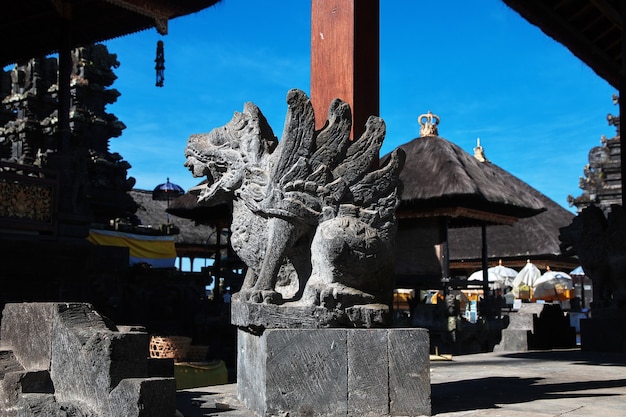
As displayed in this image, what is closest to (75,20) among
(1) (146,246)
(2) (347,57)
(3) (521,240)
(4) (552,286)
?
(1) (146,246)

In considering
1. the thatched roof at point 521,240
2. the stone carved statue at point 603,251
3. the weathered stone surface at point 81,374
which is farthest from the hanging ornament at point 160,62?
the thatched roof at point 521,240

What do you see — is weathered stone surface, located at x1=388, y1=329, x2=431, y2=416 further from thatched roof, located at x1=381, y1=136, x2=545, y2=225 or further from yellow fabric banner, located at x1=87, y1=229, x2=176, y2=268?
yellow fabric banner, located at x1=87, y1=229, x2=176, y2=268

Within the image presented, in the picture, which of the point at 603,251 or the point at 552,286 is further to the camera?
the point at 552,286

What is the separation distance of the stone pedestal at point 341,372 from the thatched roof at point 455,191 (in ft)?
35.4

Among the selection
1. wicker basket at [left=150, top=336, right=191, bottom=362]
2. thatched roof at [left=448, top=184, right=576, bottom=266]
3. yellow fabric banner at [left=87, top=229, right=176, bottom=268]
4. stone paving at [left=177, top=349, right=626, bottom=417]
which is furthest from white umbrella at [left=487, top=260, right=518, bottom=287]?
wicker basket at [left=150, top=336, right=191, bottom=362]

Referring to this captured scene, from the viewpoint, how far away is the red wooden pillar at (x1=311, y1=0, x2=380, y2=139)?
4.78 meters

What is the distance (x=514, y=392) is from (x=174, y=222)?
2645 centimetres

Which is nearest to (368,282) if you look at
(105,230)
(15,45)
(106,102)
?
(15,45)

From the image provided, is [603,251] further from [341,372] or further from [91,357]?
[91,357]

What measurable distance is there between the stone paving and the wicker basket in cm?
348

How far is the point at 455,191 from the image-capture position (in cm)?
1526

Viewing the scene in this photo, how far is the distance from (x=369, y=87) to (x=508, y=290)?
19.7m

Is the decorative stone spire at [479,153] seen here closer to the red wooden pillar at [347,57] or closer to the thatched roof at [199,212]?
the thatched roof at [199,212]

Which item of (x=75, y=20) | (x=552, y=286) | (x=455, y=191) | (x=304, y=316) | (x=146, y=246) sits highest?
(x=75, y=20)
